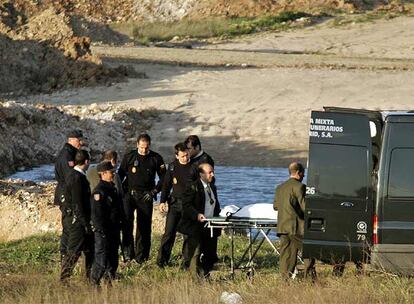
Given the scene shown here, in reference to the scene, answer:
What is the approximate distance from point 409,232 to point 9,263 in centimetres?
521

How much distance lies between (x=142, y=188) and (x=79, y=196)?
91.6 inches

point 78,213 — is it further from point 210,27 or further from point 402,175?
point 210,27

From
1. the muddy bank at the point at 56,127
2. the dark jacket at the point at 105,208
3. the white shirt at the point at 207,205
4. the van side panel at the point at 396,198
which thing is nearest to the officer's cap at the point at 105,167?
the dark jacket at the point at 105,208

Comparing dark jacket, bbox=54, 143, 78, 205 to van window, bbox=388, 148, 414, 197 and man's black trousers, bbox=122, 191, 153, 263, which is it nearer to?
man's black trousers, bbox=122, 191, 153, 263

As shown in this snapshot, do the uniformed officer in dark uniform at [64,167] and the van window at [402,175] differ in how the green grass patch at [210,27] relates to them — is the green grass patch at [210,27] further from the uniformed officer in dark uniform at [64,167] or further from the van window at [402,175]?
the van window at [402,175]

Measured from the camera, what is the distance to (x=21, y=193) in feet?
71.5

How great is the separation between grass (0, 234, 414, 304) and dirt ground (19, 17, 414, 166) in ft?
53.3

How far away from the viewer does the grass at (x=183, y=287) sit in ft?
42.0

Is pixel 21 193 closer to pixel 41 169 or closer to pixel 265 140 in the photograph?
pixel 41 169

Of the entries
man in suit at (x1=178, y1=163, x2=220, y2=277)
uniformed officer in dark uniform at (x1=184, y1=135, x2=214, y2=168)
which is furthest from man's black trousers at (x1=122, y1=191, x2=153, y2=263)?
man in suit at (x1=178, y1=163, x2=220, y2=277)

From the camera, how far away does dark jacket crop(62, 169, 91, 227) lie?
14.4 m

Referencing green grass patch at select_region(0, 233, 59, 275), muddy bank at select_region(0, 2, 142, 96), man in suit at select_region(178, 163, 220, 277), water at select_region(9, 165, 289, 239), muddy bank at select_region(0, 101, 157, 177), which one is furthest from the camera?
muddy bank at select_region(0, 2, 142, 96)

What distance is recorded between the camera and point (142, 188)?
1662cm

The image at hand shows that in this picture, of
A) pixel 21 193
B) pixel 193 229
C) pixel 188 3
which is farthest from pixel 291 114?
pixel 188 3
